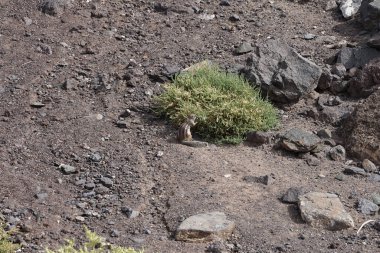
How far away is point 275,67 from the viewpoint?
779cm

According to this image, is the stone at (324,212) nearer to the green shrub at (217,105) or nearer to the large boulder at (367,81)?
the green shrub at (217,105)

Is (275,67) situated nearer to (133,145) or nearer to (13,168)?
(133,145)

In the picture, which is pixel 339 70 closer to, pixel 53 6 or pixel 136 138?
pixel 136 138

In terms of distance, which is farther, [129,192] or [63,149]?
[63,149]

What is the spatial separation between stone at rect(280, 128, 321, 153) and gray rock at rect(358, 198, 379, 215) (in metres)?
0.86

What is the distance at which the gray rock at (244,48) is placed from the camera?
8453mm

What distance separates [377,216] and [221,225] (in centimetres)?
123

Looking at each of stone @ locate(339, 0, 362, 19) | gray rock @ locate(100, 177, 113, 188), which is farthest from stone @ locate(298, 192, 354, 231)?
stone @ locate(339, 0, 362, 19)

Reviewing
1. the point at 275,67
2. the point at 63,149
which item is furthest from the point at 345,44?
the point at 63,149

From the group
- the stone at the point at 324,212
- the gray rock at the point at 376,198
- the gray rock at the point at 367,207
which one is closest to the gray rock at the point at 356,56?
the gray rock at the point at 376,198

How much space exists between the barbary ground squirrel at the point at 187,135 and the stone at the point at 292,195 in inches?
40.1

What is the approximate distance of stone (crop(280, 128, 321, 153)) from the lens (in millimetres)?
7020

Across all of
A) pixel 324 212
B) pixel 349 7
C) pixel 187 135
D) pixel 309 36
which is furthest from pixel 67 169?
pixel 349 7

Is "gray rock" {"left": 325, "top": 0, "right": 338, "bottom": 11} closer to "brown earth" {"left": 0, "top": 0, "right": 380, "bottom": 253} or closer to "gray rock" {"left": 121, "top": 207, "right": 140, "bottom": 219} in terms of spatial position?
"brown earth" {"left": 0, "top": 0, "right": 380, "bottom": 253}
